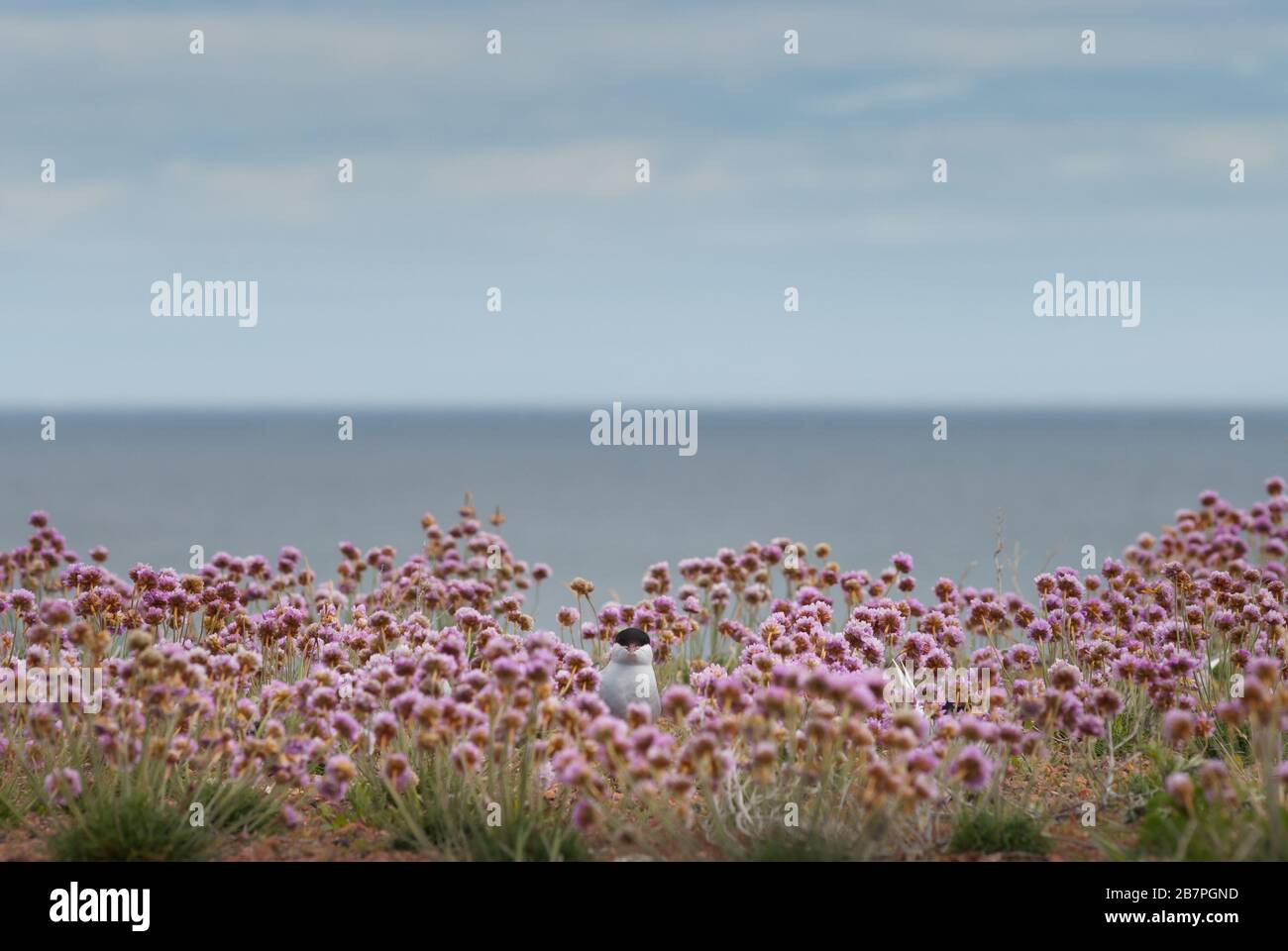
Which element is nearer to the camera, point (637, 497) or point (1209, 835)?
point (1209, 835)

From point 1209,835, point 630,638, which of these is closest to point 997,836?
point 1209,835

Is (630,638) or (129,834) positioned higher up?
(630,638)

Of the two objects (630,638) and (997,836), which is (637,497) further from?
(997,836)

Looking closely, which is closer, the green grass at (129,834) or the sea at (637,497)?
the green grass at (129,834)

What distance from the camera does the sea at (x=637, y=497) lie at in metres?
33.1

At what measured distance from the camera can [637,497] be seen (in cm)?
5250

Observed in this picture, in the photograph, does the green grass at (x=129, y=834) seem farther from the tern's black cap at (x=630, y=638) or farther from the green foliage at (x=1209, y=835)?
the green foliage at (x=1209, y=835)

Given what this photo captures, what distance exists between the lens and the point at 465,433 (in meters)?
129

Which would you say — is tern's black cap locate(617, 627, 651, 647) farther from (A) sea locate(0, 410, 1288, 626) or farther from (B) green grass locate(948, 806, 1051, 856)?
(A) sea locate(0, 410, 1288, 626)

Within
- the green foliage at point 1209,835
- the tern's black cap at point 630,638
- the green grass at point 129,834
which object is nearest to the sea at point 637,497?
the tern's black cap at point 630,638

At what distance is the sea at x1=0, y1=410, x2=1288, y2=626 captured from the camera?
3309cm

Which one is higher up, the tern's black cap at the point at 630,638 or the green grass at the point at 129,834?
the tern's black cap at the point at 630,638
